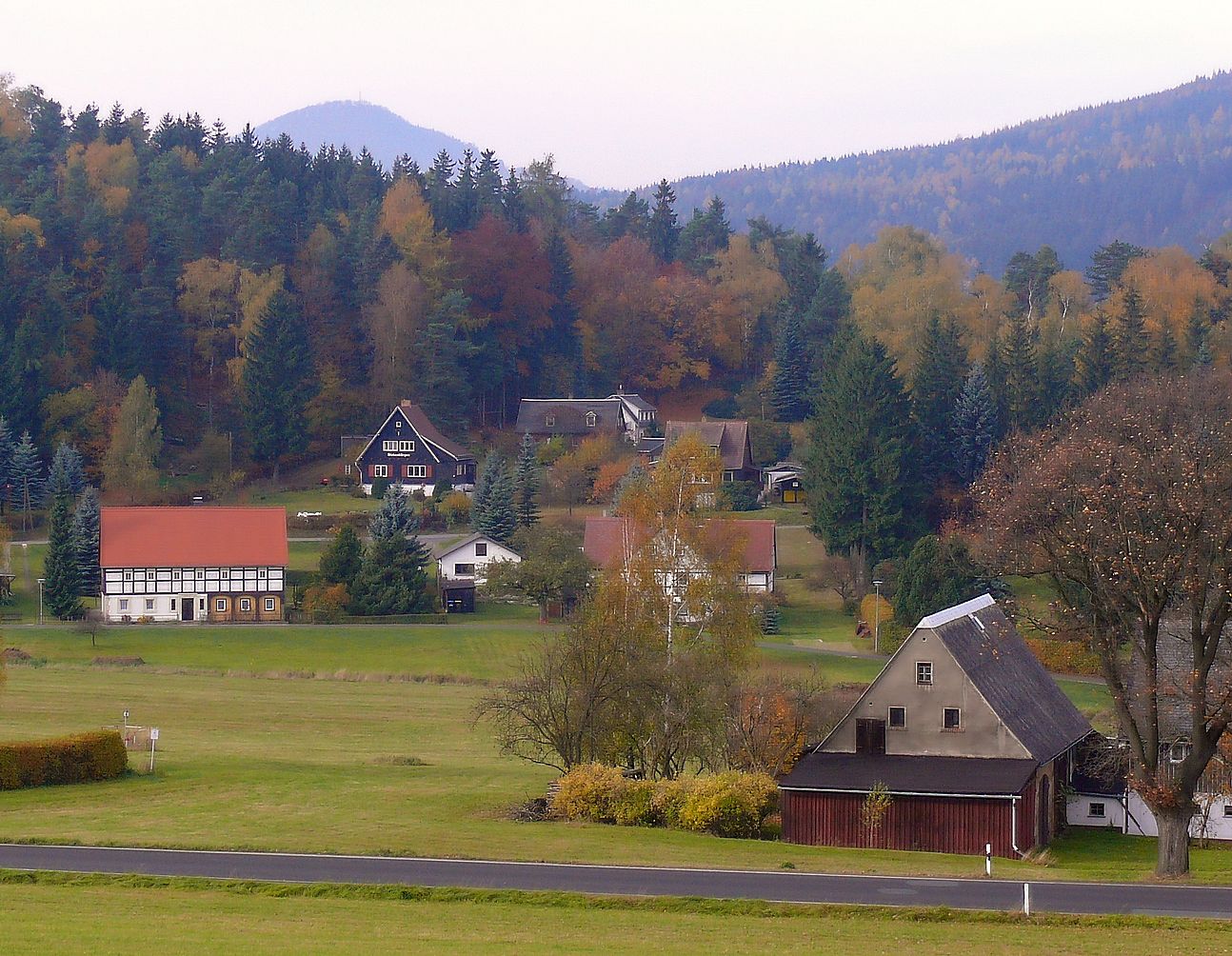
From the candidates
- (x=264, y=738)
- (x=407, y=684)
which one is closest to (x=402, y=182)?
(x=407, y=684)

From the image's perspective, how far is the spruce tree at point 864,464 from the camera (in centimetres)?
7806

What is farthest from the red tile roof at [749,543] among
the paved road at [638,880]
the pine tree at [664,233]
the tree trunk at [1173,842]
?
the pine tree at [664,233]

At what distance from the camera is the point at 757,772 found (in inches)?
1404

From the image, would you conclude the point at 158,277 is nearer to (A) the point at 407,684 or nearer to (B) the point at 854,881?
(A) the point at 407,684

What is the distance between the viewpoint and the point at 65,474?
281 ft

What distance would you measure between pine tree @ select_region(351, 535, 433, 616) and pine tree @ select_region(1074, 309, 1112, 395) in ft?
134

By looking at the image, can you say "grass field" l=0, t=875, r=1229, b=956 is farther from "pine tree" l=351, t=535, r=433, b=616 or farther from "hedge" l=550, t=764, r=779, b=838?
"pine tree" l=351, t=535, r=433, b=616

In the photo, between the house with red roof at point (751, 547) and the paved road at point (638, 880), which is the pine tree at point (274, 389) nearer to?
the house with red roof at point (751, 547)

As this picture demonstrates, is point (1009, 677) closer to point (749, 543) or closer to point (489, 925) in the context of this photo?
point (489, 925)

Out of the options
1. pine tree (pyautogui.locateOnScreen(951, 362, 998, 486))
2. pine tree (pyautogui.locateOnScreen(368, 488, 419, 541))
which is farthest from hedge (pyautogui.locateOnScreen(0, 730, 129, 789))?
pine tree (pyautogui.locateOnScreen(951, 362, 998, 486))

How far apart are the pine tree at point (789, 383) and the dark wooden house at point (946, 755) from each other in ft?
240

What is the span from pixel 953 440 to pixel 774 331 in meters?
40.2

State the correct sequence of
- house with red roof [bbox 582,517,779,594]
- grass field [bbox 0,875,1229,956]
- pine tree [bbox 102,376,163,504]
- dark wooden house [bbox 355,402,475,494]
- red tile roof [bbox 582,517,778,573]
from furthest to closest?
dark wooden house [bbox 355,402,475,494] → pine tree [bbox 102,376,163,504] → red tile roof [bbox 582,517,778,573] → house with red roof [bbox 582,517,779,594] → grass field [bbox 0,875,1229,956]

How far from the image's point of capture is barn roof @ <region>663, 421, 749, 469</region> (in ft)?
321
